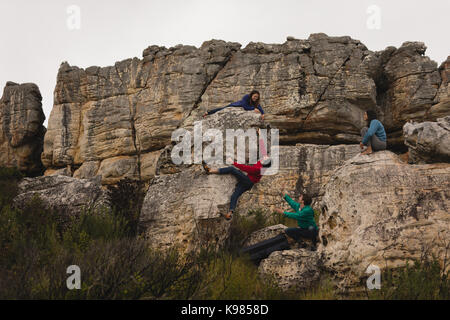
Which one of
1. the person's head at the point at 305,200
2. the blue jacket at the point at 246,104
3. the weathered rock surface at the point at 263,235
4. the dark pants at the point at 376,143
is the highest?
the blue jacket at the point at 246,104

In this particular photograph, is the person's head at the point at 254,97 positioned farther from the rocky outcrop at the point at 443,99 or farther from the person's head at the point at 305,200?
the rocky outcrop at the point at 443,99

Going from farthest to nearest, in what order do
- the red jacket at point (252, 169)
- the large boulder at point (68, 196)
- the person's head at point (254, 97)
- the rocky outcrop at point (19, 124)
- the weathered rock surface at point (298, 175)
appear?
the rocky outcrop at point (19, 124), the weathered rock surface at point (298, 175), the person's head at point (254, 97), the large boulder at point (68, 196), the red jacket at point (252, 169)

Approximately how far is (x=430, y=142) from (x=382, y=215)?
1877 mm

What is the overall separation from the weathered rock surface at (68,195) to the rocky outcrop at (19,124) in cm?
1372

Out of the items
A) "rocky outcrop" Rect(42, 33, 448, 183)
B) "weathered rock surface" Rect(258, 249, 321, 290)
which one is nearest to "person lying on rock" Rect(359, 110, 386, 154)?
"weathered rock surface" Rect(258, 249, 321, 290)

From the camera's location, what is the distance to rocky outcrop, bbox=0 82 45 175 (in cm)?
2277

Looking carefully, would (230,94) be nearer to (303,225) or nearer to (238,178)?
(238,178)

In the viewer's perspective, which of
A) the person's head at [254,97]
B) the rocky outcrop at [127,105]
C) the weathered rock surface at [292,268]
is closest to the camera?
the weathered rock surface at [292,268]

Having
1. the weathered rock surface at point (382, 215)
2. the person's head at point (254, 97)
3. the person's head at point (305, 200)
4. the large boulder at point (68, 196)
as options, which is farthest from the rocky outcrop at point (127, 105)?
the weathered rock surface at point (382, 215)

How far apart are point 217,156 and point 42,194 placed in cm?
428

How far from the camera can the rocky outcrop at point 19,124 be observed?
22.8 meters

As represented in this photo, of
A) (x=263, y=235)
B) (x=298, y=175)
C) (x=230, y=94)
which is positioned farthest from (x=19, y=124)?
(x=263, y=235)

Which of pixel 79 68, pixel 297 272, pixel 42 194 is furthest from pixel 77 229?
pixel 79 68

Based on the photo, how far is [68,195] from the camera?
9797 mm
